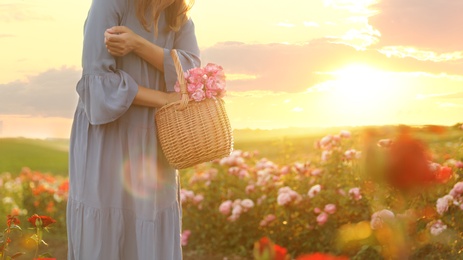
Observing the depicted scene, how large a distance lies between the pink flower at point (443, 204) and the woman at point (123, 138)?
7.35ft

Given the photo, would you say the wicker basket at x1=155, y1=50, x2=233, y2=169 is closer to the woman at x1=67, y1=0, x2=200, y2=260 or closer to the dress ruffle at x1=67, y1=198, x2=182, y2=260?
the woman at x1=67, y1=0, x2=200, y2=260

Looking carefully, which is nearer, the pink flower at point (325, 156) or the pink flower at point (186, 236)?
the pink flower at point (325, 156)

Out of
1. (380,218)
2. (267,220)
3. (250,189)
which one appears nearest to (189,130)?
(380,218)

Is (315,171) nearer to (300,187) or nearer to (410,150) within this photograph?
(300,187)

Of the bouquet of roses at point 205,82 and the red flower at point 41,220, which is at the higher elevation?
the bouquet of roses at point 205,82

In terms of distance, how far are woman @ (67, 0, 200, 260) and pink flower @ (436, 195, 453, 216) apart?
88.2 inches

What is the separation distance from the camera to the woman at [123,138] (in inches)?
111

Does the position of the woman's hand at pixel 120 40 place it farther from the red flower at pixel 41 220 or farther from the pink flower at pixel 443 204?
the pink flower at pixel 443 204

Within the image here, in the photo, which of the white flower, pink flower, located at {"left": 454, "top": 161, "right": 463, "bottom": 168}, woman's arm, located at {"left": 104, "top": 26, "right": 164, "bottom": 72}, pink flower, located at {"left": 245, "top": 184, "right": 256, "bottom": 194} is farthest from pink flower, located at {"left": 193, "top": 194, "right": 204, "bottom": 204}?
woman's arm, located at {"left": 104, "top": 26, "right": 164, "bottom": 72}

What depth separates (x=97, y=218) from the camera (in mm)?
2918

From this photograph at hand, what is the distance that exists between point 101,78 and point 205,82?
1.34 feet

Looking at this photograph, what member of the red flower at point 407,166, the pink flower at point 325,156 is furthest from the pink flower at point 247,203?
the red flower at point 407,166

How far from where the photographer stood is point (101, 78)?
9.23 ft

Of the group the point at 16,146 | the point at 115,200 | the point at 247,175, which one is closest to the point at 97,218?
the point at 115,200
